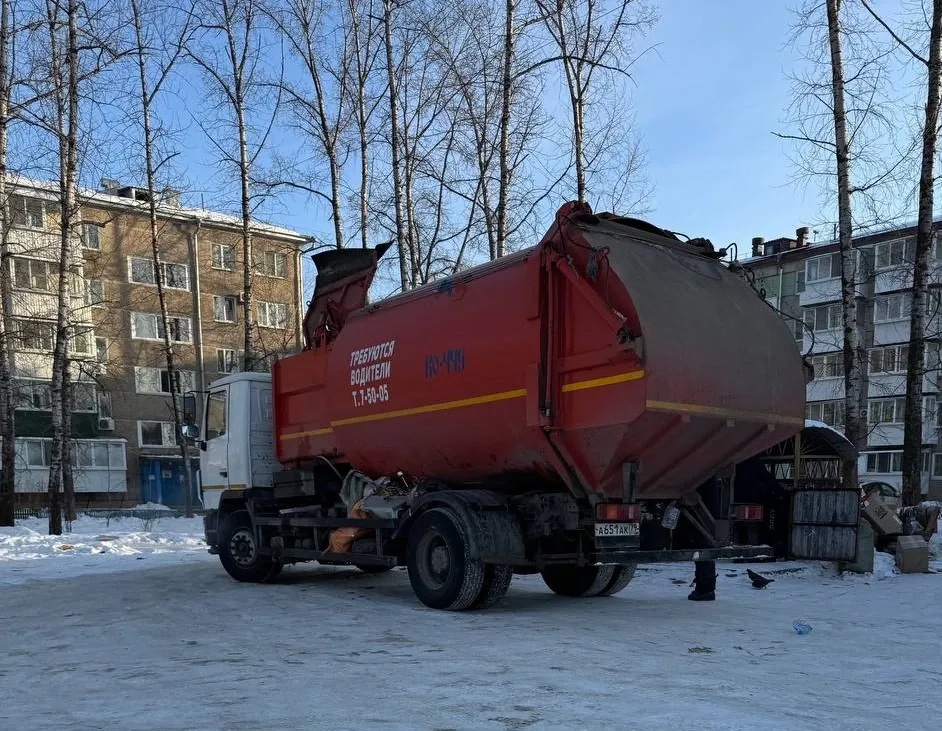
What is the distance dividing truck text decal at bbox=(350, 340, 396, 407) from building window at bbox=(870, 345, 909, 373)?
3820 centimetres

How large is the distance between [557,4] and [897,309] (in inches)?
1201

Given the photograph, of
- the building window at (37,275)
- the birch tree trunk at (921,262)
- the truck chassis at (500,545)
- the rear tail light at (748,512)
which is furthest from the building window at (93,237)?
the rear tail light at (748,512)

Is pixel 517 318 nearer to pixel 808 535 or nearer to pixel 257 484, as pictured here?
pixel 257 484

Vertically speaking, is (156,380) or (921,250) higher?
(921,250)

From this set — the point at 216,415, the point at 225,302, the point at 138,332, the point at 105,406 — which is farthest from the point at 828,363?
the point at 216,415

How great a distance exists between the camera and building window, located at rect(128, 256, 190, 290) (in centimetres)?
3944

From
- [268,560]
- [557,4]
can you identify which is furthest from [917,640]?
[557,4]

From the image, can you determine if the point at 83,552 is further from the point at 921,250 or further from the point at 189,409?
the point at 921,250

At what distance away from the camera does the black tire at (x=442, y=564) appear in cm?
802

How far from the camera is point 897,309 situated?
42719 millimetres

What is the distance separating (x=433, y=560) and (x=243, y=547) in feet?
13.1

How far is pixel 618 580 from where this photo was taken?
31.6 ft

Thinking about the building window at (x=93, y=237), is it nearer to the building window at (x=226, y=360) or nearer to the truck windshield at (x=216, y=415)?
the building window at (x=226, y=360)

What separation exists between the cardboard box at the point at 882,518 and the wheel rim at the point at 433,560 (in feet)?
25.3
